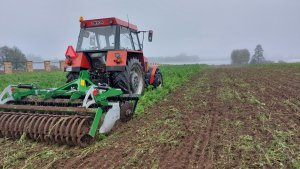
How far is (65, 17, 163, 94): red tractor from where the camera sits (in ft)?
23.3

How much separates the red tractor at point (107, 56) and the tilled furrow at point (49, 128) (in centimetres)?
219

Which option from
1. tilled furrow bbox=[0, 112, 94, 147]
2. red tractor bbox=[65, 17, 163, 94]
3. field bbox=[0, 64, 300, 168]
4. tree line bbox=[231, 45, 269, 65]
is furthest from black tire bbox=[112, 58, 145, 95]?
tree line bbox=[231, 45, 269, 65]

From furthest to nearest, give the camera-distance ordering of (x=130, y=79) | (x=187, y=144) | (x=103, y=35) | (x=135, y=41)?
1. (x=135, y=41)
2. (x=103, y=35)
3. (x=130, y=79)
4. (x=187, y=144)

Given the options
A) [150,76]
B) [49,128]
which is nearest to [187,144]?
[49,128]

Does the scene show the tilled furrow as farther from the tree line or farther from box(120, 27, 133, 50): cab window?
the tree line

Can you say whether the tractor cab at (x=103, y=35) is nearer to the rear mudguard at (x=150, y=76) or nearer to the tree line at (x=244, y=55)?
the rear mudguard at (x=150, y=76)

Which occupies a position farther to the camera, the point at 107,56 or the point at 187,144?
the point at 107,56

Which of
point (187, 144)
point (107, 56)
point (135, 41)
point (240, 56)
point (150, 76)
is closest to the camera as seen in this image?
point (187, 144)

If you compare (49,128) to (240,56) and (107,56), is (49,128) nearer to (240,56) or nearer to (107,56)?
(107,56)

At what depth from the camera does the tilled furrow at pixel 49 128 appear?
474 centimetres

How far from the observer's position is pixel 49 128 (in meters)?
4.84

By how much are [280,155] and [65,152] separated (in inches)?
117

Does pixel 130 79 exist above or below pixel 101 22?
below

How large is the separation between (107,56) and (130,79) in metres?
0.79
